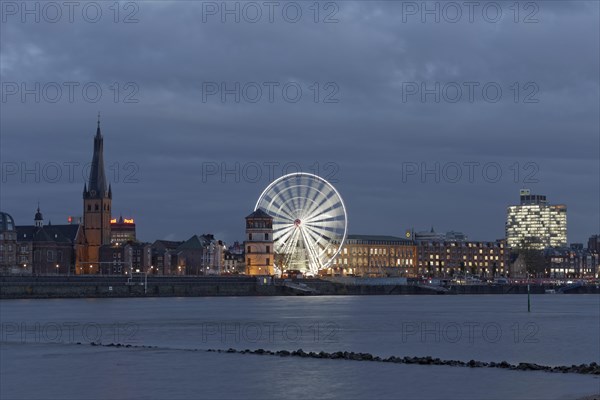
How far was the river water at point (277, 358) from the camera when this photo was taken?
40.1 metres

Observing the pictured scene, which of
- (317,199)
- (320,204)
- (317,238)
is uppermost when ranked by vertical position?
(317,199)

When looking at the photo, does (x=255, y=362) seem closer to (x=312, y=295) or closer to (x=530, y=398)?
(x=530, y=398)

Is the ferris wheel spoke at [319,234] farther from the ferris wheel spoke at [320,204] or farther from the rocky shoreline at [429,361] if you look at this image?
the rocky shoreline at [429,361]

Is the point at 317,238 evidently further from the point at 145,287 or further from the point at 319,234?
the point at 145,287

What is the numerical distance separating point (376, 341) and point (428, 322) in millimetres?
25952

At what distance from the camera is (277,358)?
52.4 meters

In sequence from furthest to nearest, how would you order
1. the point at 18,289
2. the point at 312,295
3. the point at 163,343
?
the point at 312,295 → the point at 18,289 → the point at 163,343

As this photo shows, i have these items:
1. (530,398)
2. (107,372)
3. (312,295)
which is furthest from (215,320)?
(312,295)

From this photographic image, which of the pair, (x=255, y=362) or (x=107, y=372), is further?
(x=255, y=362)

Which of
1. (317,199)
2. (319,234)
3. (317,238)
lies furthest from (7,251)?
(317,199)

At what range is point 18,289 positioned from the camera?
154 meters

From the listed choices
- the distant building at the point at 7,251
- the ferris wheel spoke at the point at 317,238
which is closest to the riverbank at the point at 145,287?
the ferris wheel spoke at the point at 317,238

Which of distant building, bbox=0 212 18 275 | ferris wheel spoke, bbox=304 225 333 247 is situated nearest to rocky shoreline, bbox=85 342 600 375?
ferris wheel spoke, bbox=304 225 333 247

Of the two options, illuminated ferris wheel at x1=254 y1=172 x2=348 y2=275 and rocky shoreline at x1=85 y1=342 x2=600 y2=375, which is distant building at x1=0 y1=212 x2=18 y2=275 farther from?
rocky shoreline at x1=85 y1=342 x2=600 y2=375
